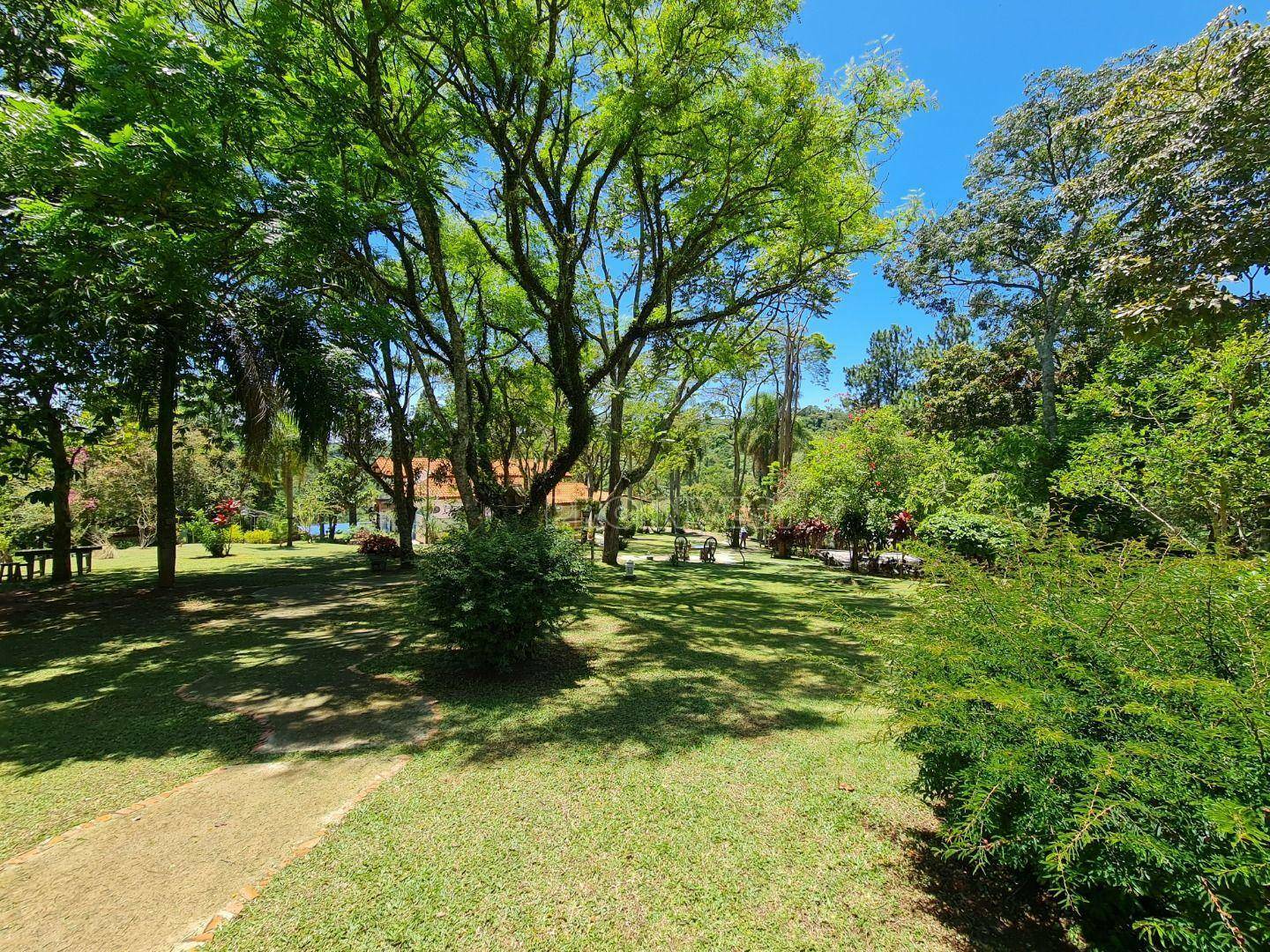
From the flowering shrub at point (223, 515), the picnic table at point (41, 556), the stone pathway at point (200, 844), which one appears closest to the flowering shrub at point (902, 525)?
the stone pathway at point (200, 844)

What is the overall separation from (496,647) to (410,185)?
602cm

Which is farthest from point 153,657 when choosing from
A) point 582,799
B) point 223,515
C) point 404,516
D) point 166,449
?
point 223,515

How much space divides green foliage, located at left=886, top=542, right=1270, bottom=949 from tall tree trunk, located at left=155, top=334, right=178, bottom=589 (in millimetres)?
12368

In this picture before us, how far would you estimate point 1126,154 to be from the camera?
715cm

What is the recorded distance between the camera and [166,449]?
377 inches

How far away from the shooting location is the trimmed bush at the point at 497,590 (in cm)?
517

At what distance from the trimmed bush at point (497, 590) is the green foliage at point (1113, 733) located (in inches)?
139

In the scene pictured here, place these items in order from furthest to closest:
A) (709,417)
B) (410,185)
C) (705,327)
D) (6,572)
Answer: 1. (709,417)
2. (6,572)
3. (705,327)
4. (410,185)

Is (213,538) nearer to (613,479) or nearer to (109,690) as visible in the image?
(613,479)

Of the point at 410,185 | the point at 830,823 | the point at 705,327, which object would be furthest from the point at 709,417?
the point at 830,823

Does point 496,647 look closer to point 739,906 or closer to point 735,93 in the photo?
point 739,906

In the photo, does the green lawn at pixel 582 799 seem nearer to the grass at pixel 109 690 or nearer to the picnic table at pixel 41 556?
the grass at pixel 109 690

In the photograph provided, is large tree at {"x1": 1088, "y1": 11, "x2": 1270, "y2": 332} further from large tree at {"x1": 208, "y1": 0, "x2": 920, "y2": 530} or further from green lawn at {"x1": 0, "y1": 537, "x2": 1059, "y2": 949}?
green lawn at {"x1": 0, "y1": 537, "x2": 1059, "y2": 949}

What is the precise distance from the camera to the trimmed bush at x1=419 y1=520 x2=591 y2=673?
517 centimetres
